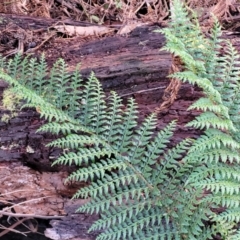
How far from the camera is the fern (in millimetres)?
2203

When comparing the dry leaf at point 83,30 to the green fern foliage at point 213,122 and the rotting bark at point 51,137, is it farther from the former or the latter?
the green fern foliage at point 213,122

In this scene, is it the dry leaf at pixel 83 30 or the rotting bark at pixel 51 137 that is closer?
the rotting bark at pixel 51 137

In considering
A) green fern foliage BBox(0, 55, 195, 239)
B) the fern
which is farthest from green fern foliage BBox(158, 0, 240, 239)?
green fern foliage BBox(0, 55, 195, 239)

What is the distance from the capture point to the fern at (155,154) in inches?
86.7

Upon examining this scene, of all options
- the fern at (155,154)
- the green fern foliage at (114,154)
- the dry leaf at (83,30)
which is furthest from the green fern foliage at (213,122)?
the dry leaf at (83,30)

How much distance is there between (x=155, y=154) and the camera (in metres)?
2.42

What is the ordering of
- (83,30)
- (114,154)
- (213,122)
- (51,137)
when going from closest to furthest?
(213,122) < (114,154) < (51,137) < (83,30)

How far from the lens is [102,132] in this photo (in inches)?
94.4

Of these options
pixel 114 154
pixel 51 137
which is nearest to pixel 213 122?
pixel 114 154

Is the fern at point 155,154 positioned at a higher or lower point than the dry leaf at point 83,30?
lower

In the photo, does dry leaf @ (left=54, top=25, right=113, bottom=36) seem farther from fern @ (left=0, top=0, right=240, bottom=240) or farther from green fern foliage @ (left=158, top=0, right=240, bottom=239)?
green fern foliage @ (left=158, top=0, right=240, bottom=239)

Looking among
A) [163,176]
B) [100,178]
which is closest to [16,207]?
[100,178]

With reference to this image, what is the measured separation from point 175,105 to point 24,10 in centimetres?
150

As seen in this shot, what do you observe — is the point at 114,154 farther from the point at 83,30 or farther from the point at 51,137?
the point at 83,30
